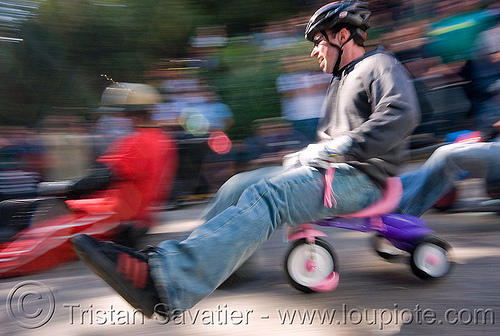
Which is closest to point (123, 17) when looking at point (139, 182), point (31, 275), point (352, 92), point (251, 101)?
point (251, 101)

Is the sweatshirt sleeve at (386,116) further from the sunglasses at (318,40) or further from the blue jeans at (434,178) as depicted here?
the blue jeans at (434,178)

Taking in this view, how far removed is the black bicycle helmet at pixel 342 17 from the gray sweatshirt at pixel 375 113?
18 cm

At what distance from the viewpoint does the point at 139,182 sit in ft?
13.8

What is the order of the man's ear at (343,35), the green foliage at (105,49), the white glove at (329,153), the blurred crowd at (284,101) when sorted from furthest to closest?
the green foliage at (105,49), the blurred crowd at (284,101), the man's ear at (343,35), the white glove at (329,153)

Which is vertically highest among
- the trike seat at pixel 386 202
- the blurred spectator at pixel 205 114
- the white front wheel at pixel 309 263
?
the blurred spectator at pixel 205 114

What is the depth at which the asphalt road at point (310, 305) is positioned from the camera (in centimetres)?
238

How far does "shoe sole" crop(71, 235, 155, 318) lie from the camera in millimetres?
2074

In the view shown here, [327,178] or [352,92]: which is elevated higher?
[352,92]

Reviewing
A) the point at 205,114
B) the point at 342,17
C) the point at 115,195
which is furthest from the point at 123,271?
the point at 205,114

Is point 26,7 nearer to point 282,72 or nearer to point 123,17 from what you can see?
point 123,17

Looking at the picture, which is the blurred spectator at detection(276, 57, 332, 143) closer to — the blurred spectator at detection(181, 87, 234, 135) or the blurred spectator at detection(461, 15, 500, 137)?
the blurred spectator at detection(181, 87, 234, 135)

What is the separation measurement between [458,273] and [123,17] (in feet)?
20.3

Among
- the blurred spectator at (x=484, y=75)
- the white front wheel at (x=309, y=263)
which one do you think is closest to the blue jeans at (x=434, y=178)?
the white front wheel at (x=309, y=263)

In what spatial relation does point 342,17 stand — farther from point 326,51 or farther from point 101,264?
point 101,264
